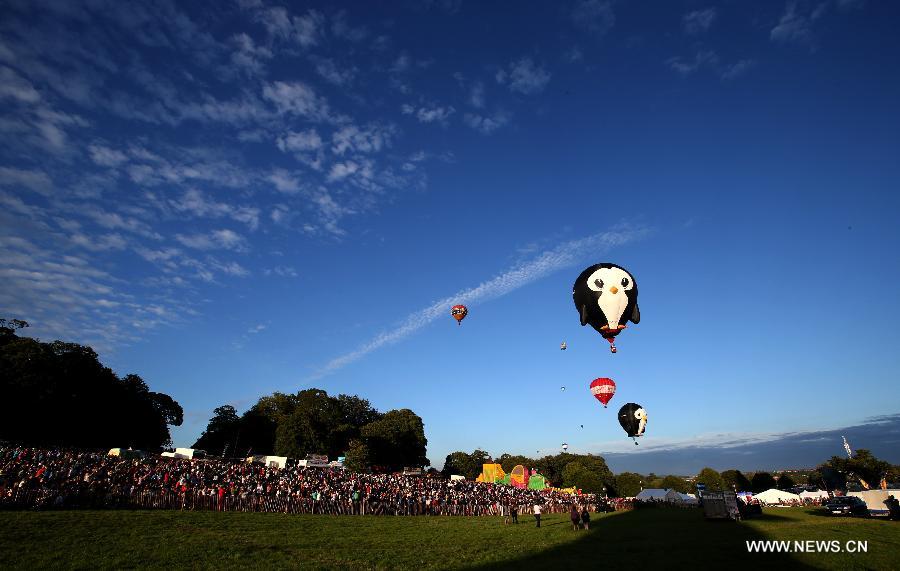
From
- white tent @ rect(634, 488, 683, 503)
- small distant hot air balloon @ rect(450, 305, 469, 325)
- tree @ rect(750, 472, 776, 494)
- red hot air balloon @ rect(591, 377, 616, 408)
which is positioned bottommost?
tree @ rect(750, 472, 776, 494)

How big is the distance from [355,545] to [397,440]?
222 feet

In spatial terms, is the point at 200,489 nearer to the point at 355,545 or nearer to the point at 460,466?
the point at 355,545

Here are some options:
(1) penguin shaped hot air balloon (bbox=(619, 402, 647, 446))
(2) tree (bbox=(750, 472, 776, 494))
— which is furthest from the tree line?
(1) penguin shaped hot air balloon (bbox=(619, 402, 647, 446))

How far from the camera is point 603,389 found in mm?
32906

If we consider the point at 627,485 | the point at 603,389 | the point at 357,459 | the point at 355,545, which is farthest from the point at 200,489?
the point at 627,485

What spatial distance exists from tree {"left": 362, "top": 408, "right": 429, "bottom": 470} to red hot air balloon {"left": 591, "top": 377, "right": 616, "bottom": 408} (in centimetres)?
5153

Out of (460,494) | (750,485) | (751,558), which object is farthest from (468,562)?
(750,485)

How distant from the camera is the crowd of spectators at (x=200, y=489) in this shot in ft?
65.4

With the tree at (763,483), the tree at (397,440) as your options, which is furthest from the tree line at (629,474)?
the tree at (397,440)

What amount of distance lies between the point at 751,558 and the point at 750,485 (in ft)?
388

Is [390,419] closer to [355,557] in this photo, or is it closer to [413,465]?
[413,465]

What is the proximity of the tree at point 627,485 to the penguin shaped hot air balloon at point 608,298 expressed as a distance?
88.1m

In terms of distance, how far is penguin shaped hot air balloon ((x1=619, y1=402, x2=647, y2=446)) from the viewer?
36312 mm

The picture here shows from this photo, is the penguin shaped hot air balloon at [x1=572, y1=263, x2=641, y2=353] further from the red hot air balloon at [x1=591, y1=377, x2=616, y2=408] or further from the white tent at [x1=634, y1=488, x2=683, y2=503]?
the white tent at [x1=634, y1=488, x2=683, y2=503]
